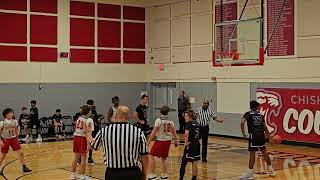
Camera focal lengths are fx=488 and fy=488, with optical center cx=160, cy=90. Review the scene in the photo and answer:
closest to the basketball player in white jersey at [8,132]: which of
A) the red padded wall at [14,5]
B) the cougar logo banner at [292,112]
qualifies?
the red padded wall at [14,5]

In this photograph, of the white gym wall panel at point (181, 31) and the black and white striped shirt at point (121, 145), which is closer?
the black and white striped shirt at point (121, 145)

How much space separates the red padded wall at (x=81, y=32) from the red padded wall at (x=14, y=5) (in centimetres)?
254

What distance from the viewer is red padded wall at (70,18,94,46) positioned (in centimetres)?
2494

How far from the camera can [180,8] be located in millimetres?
25547

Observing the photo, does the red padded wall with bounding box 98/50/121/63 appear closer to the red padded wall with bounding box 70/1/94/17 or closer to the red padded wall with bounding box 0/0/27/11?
the red padded wall with bounding box 70/1/94/17

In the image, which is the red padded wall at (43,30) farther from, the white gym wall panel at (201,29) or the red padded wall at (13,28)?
the white gym wall panel at (201,29)

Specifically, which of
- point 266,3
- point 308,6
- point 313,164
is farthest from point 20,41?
point 313,164

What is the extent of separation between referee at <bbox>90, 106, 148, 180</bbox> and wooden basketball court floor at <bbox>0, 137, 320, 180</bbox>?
255 inches

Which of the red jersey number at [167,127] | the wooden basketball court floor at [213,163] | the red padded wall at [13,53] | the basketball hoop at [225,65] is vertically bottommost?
the wooden basketball court floor at [213,163]

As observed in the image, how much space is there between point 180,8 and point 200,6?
1.57 m

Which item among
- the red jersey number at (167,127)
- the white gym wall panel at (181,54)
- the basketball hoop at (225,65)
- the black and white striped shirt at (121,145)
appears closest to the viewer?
the black and white striped shirt at (121,145)

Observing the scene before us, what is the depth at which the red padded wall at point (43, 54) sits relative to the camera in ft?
77.9

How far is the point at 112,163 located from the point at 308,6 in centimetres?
1534

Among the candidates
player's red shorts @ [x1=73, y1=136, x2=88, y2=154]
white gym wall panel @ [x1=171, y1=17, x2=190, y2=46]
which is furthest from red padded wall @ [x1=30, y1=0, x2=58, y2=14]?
player's red shorts @ [x1=73, y1=136, x2=88, y2=154]
